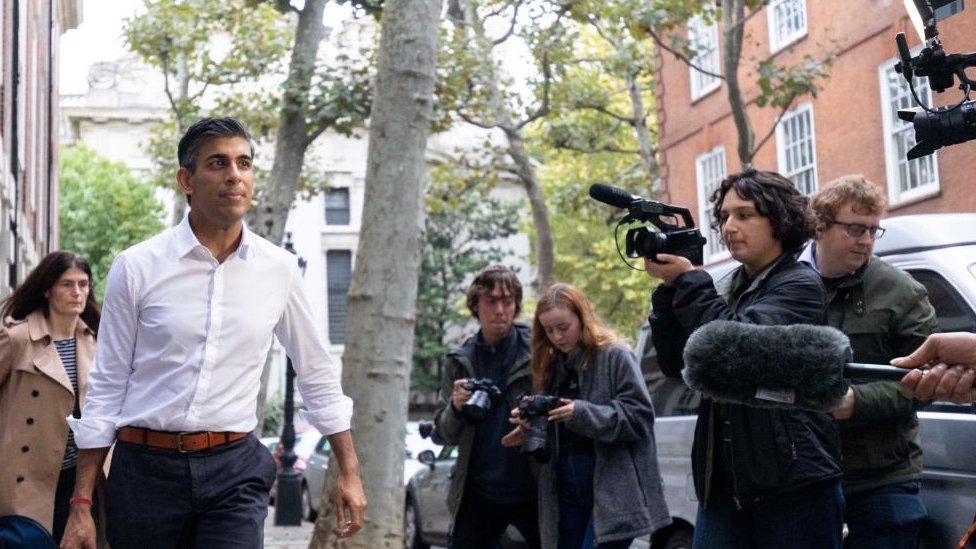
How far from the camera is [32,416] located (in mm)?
6609

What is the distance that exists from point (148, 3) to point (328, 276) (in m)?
33.5

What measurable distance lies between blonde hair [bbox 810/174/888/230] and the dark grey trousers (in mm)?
2467

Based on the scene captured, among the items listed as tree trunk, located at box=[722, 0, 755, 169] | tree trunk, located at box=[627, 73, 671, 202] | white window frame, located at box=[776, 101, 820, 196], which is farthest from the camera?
tree trunk, located at box=[627, 73, 671, 202]

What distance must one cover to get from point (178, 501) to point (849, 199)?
9.17ft

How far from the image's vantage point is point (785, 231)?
15.6 feet

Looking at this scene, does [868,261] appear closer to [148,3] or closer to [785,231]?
[785,231]

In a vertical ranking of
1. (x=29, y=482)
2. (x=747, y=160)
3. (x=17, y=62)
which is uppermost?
(x=17, y=62)

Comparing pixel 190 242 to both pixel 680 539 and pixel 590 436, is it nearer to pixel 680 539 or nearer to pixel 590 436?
pixel 590 436

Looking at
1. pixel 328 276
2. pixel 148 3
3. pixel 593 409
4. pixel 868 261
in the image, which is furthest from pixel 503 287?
pixel 328 276

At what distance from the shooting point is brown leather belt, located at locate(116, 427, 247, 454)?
14.7 ft

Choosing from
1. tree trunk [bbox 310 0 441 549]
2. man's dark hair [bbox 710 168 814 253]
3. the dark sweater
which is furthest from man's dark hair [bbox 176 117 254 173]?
tree trunk [bbox 310 0 441 549]

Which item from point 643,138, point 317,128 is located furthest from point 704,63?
point 317,128

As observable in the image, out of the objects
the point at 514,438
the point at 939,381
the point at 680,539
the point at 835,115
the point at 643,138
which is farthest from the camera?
the point at 643,138

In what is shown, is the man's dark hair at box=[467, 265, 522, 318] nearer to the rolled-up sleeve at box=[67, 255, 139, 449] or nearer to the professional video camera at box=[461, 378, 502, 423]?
the professional video camera at box=[461, 378, 502, 423]
